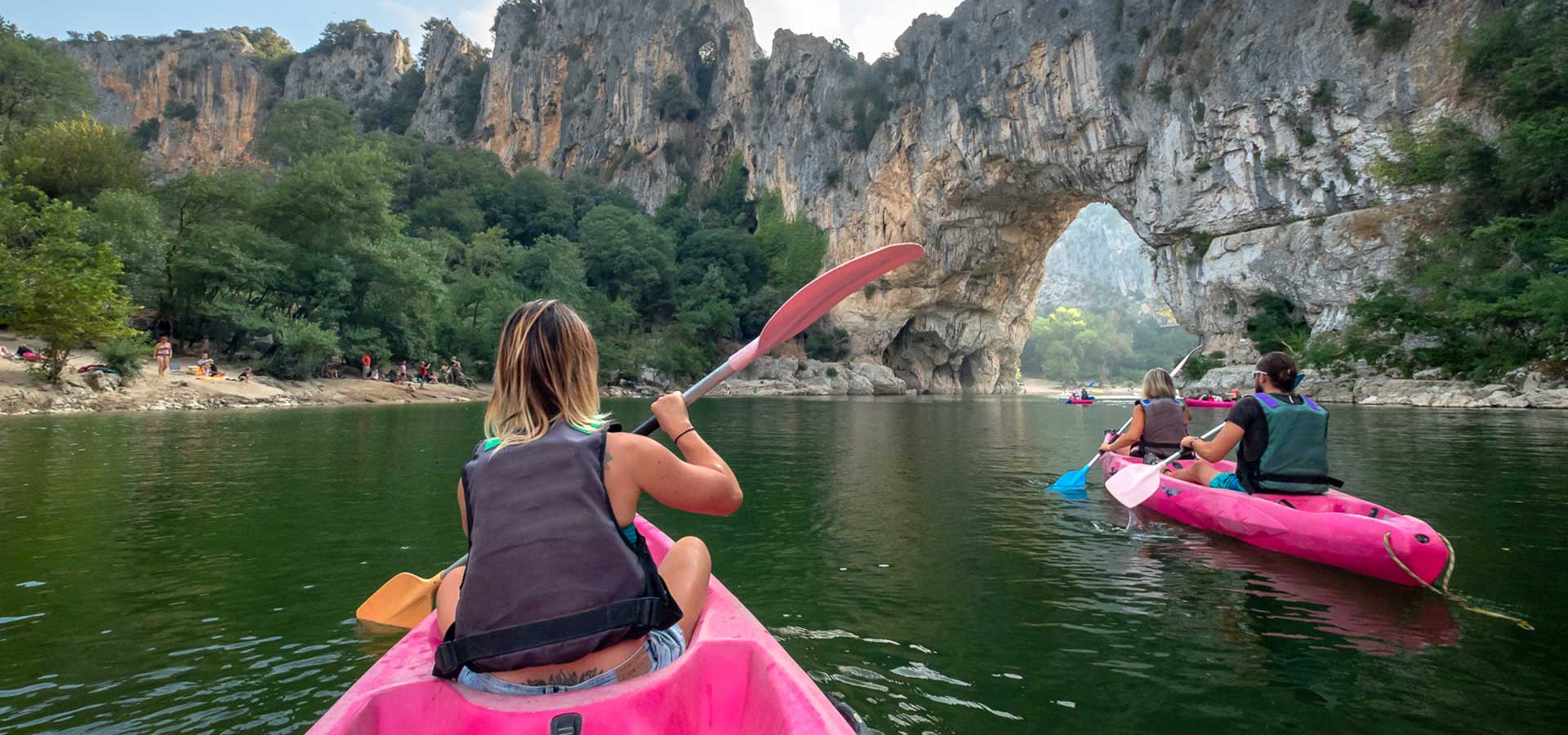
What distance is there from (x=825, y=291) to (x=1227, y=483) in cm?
392

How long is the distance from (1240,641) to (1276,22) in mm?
34562

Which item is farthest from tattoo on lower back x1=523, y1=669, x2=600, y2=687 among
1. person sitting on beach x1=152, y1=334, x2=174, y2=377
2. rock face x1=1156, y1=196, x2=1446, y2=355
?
rock face x1=1156, y1=196, x2=1446, y2=355

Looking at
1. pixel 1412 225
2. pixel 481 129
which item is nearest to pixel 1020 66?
pixel 1412 225

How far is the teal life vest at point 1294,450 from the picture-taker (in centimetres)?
496

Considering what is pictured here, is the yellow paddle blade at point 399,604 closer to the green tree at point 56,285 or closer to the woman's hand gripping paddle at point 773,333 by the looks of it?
the woman's hand gripping paddle at point 773,333

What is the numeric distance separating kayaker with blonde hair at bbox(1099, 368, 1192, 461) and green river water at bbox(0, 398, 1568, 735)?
79 cm

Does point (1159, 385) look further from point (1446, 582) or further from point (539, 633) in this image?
point (539, 633)

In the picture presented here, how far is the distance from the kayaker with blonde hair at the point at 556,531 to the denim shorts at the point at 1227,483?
5000mm

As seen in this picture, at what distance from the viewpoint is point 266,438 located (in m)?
11.9

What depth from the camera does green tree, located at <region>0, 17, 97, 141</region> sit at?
27.3 m

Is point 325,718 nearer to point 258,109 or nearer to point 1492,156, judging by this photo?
point 1492,156

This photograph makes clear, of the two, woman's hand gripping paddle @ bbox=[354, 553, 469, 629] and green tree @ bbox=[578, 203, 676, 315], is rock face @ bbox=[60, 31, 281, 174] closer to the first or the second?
green tree @ bbox=[578, 203, 676, 315]

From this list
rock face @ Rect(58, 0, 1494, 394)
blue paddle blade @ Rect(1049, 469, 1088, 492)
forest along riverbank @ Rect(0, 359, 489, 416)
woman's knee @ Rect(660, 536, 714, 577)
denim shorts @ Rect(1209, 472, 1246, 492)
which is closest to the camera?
woman's knee @ Rect(660, 536, 714, 577)

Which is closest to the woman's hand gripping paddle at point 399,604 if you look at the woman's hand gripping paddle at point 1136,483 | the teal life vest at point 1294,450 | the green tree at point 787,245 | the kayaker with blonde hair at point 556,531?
the kayaker with blonde hair at point 556,531
